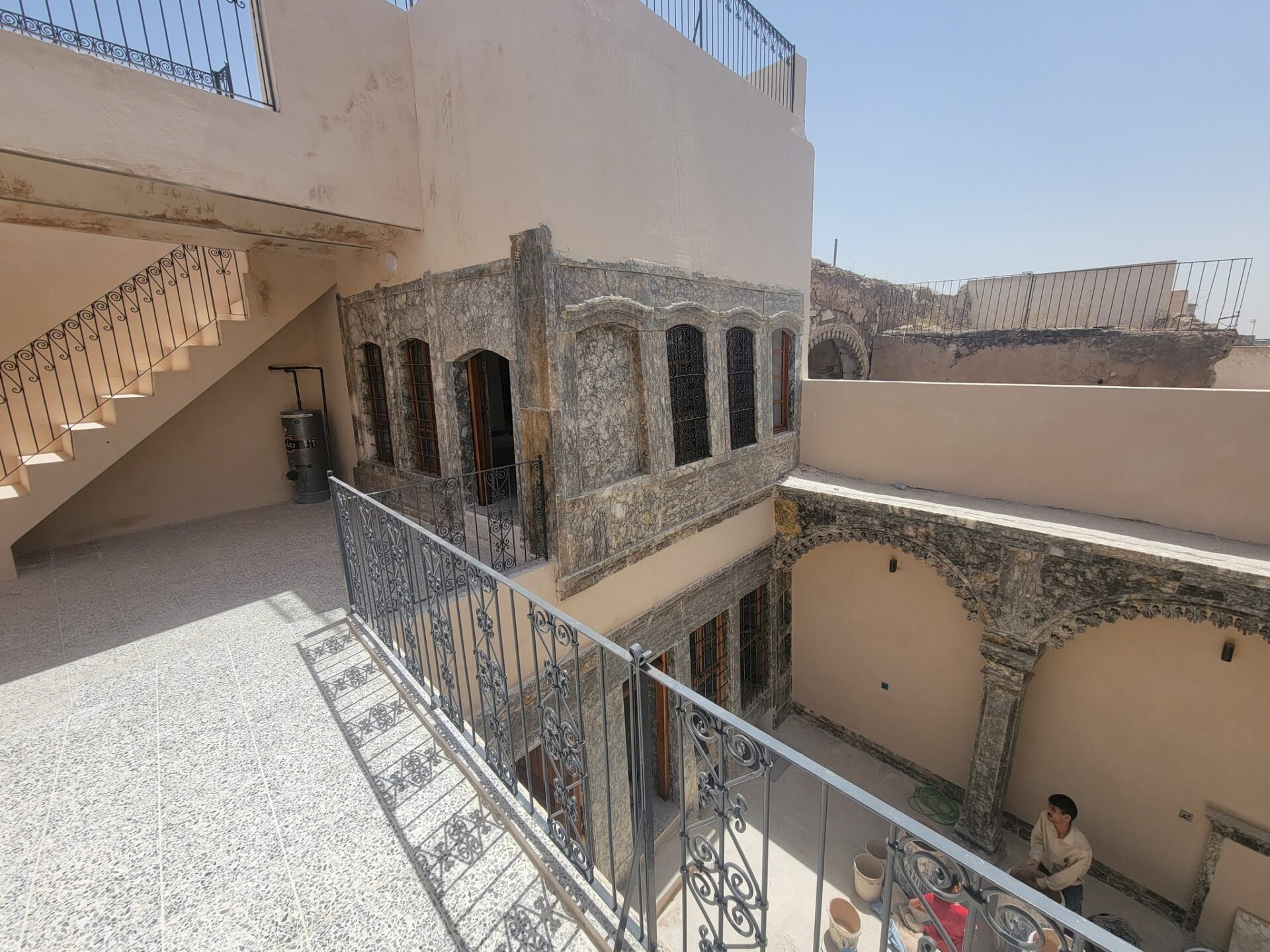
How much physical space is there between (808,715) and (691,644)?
2916 mm

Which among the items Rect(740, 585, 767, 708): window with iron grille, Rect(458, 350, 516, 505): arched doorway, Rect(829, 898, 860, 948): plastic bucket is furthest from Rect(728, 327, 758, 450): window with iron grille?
Rect(829, 898, 860, 948): plastic bucket

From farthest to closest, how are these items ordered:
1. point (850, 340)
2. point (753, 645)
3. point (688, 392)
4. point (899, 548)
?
point (850, 340) → point (753, 645) → point (899, 548) → point (688, 392)

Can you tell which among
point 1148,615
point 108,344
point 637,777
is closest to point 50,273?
point 108,344

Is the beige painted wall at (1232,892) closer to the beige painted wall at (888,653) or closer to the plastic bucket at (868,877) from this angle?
the beige painted wall at (888,653)

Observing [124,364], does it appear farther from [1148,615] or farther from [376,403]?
[1148,615]

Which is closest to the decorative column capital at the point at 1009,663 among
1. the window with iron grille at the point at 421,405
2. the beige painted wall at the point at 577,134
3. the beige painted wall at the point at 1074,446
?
the beige painted wall at the point at 1074,446

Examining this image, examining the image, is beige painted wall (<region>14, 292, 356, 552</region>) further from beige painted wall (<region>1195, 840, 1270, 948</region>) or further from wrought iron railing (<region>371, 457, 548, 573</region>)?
beige painted wall (<region>1195, 840, 1270, 948</region>)

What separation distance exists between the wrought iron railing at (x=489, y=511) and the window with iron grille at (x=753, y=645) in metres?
3.91

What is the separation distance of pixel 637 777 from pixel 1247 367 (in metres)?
12.0

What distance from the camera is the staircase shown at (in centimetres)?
511

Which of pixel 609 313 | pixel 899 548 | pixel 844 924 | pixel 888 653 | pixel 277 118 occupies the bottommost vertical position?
pixel 844 924

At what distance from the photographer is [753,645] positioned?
26.9ft

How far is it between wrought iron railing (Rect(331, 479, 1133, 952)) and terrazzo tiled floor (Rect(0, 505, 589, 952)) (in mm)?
281

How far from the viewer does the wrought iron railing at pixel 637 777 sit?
129 cm
